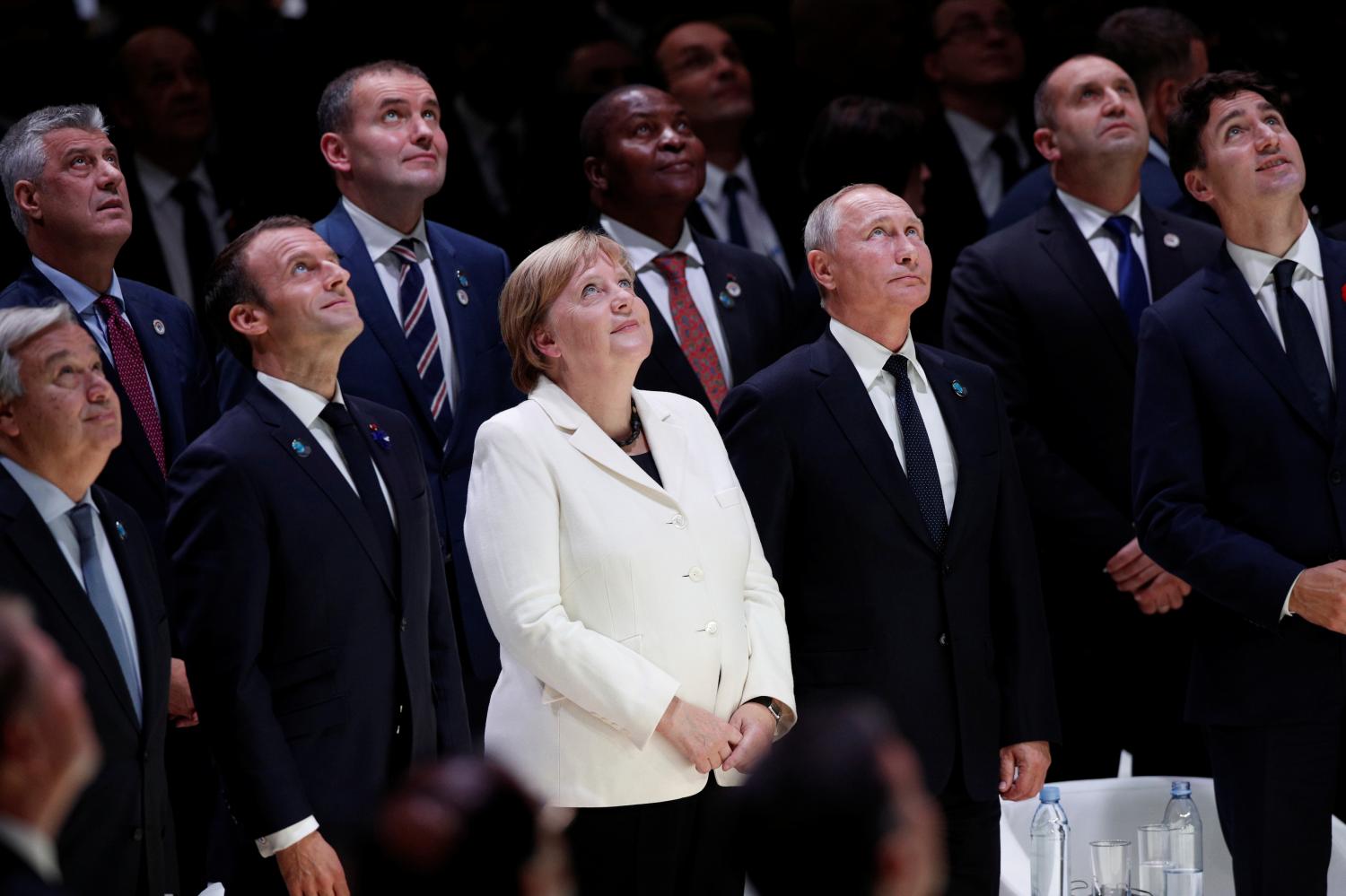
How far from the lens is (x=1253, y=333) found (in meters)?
3.66

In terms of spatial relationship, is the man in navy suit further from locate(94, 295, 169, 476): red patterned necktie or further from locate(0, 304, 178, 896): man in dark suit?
locate(0, 304, 178, 896): man in dark suit

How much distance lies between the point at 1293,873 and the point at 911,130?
7.26 ft

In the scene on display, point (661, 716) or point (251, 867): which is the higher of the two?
point (661, 716)

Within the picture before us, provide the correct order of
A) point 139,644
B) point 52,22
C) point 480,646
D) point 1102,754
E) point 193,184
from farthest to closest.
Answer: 1. point 52,22
2. point 193,184
3. point 1102,754
4. point 480,646
5. point 139,644

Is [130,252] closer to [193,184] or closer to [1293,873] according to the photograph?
[193,184]

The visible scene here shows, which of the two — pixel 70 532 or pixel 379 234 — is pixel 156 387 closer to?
pixel 379 234

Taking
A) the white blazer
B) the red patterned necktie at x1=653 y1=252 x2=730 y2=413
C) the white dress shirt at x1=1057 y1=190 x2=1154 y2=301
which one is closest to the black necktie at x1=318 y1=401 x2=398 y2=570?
the white blazer

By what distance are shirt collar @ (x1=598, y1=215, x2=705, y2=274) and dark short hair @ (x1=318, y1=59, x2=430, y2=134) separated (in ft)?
1.93

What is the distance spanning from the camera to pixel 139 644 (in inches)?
115

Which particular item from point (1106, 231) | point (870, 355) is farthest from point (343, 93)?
point (1106, 231)

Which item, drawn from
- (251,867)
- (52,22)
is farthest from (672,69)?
(251,867)

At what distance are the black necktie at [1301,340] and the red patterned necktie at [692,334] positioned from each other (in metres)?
1.28

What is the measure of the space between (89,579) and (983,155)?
3.41 meters

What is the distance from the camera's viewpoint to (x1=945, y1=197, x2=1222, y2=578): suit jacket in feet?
13.9
